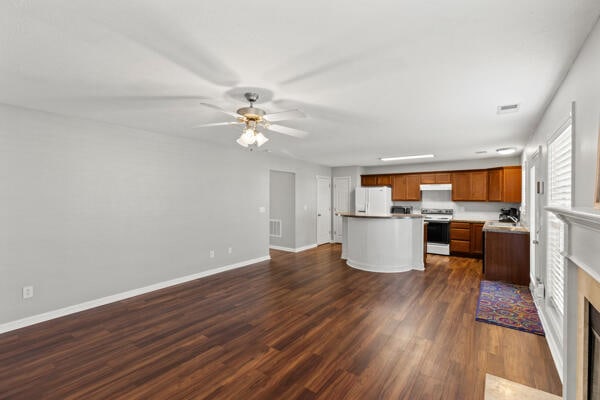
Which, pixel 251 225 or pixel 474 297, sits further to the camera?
pixel 251 225

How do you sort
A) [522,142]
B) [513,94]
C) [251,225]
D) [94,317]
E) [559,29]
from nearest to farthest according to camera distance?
[559,29]
[513,94]
[94,317]
[522,142]
[251,225]

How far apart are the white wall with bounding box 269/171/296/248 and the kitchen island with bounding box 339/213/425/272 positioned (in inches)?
80.8

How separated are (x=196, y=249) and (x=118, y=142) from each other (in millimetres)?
2073

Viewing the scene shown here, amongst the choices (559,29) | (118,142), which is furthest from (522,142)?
(118,142)

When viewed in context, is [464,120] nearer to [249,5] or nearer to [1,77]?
[249,5]

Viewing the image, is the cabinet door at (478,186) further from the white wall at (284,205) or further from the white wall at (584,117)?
the white wall at (584,117)

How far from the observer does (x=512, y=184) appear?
6234 mm

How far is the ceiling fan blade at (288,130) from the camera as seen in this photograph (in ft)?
12.5

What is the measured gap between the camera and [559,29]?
1629 millimetres

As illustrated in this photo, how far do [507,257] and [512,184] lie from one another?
7.93ft

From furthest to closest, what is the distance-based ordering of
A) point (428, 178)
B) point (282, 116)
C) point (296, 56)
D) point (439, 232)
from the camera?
point (428, 178)
point (439, 232)
point (282, 116)
point (296, 56)

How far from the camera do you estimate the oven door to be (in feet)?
22.3

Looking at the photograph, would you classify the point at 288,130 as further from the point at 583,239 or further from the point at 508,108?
the point at 583,239

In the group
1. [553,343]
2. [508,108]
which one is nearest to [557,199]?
[508,108]
